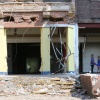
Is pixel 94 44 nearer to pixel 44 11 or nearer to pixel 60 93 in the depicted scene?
pixel 44 11

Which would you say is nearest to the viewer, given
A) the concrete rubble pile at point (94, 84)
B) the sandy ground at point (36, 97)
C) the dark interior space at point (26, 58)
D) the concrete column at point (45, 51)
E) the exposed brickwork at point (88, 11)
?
the concrete rubble pile at point (94, 84)

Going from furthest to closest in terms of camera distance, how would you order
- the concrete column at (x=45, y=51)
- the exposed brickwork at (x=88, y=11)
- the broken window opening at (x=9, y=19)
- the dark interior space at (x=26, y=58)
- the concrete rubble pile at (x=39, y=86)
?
the dark interior space at (x=26, y=58) < the exposed brickwork at (x=88, y=11) < the broken window opening at (x=9, y=19) < the concrete column at (x=45, y=51) < the concrete rubble pile at (x=39, y=86)

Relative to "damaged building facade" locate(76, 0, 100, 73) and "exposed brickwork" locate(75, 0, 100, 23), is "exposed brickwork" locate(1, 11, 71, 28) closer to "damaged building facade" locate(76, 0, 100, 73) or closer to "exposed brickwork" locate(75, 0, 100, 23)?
"damaged building facade" locate(76, 0, 100, 73)

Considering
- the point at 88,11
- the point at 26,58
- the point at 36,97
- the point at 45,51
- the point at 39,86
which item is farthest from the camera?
the point at 26,58

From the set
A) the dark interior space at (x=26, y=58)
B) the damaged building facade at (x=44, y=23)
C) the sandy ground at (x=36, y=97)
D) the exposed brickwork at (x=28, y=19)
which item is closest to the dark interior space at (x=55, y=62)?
the damaged building facade at (x=44, y=23)

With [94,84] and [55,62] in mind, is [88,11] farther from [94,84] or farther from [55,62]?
[94,84]

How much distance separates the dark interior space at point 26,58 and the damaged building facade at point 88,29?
401cm

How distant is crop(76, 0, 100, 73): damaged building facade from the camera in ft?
78.7

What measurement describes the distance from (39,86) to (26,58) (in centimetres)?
1283

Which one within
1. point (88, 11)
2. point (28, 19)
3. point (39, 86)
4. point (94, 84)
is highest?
point (88, 11)

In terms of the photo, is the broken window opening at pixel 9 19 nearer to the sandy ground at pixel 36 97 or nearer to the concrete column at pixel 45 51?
the concrete column at pixel 45 51

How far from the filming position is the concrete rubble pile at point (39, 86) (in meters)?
16.3

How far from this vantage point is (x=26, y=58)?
1168 inches

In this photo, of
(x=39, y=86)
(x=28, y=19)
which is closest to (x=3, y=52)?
(x=28, y=19)
